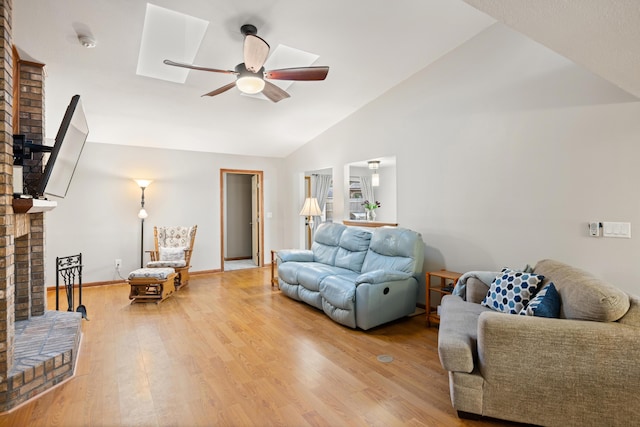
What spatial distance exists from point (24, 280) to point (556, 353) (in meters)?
4.23

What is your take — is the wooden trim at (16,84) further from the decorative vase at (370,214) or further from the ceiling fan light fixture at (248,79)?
the decorative vase at (370,214)

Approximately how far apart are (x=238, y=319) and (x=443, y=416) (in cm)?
241

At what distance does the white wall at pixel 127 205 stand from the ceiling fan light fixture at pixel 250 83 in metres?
3.60

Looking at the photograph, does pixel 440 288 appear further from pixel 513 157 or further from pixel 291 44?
pixel 291 44

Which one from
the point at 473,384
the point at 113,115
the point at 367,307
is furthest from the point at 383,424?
the point at 113,115

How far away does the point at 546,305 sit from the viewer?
6.71ft

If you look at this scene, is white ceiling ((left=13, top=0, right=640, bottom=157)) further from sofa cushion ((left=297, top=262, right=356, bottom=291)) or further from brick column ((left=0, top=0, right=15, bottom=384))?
sofa cushion ((left=297, top=262, right=356, bottom=291))

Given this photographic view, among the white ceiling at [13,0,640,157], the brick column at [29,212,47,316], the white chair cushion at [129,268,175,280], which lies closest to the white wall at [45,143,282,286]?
the white ceiling at [13,0,640,157]

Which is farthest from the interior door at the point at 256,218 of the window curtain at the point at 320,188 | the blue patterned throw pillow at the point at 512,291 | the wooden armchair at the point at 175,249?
the blue patterned throw pillow at the point at 512,291

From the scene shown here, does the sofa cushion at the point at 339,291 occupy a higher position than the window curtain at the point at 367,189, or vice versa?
the window curtain at the point at 367,189

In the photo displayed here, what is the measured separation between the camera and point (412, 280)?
3.62 metres

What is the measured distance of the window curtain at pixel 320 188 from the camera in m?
7.14

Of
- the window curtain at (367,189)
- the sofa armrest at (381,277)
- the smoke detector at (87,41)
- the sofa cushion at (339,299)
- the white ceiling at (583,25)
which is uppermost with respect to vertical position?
the smoke detector at (87,41)

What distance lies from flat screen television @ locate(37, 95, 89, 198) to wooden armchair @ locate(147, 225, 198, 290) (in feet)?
7.00
